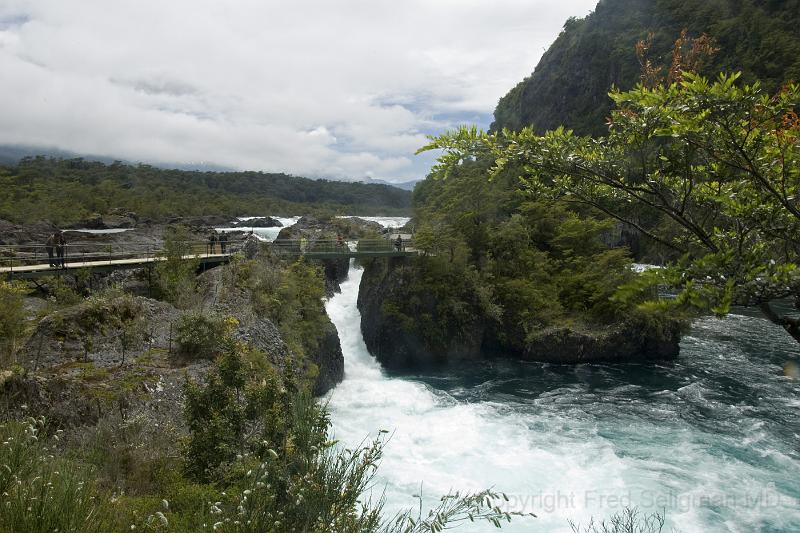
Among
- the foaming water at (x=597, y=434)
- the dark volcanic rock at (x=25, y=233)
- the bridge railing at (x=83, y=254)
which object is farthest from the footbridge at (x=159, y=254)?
the dark volcanic rock at (x=25, y=233)

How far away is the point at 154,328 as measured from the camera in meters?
11.8

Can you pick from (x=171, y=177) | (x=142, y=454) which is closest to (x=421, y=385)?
(x=142, y=454)

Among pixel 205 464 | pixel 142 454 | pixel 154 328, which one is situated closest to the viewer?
pixel 205 464

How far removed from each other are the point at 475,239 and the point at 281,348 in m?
16.9

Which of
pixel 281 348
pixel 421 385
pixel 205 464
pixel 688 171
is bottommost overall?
pixel 421 385

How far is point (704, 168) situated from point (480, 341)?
821 inches

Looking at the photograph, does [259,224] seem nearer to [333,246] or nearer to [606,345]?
[333,246]

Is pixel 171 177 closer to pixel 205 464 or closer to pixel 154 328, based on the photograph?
pixel 154 328

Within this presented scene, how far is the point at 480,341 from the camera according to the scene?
24.5m

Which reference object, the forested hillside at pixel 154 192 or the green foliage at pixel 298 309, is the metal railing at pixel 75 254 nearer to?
the green foliage at pixel 298 309

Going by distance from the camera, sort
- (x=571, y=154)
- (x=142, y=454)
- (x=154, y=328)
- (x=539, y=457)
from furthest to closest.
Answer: (x=539, y=457)
(x=154, y=328)
(x=142, y=454)
(x=571, y=154)

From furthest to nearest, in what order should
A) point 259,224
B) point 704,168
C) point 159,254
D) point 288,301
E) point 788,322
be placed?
1. point 259,224
2. point 159,254
3. point 288,301
4. point 704,168
5. point 788,322

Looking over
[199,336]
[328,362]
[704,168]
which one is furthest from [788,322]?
[328,362]

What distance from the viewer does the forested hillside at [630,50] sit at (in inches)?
2228
